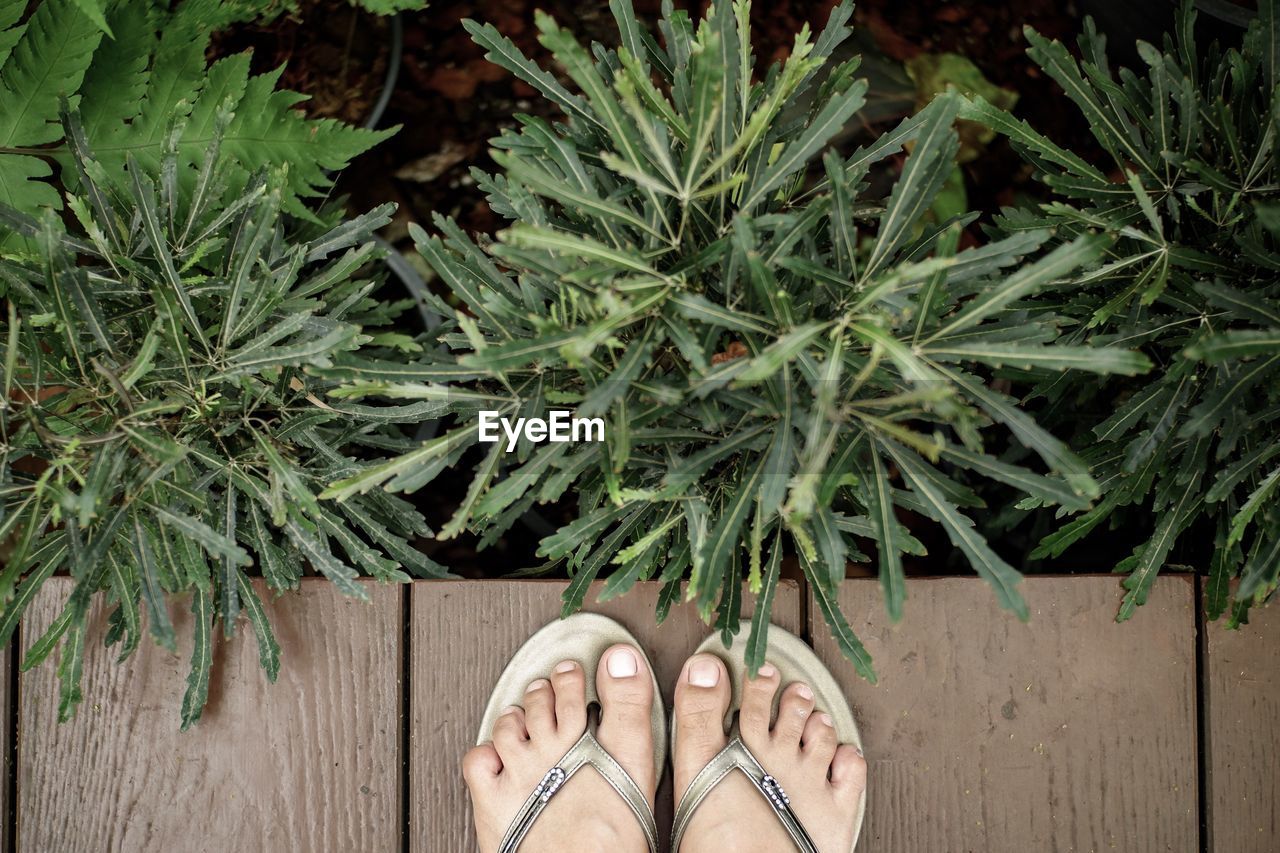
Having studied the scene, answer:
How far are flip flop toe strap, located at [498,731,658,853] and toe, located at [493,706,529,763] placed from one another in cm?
8

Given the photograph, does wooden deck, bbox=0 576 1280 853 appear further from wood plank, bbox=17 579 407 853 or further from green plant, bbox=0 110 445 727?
green plant, bbox=0 110 445 727

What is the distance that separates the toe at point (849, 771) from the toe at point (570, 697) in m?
0.38

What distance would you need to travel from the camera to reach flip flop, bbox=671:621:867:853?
120 cm

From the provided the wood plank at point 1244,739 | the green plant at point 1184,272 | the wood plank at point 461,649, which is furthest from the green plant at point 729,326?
the wood plank at point 1244,739

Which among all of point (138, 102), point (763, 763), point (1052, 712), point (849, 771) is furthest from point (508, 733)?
point (138, 102)

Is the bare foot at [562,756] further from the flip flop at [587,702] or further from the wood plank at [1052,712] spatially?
the wood plank at [1052,712]

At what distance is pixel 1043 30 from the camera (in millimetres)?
1517

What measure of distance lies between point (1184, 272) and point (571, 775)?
3.51 ft

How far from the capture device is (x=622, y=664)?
1.21m

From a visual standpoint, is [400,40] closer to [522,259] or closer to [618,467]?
[522,259]

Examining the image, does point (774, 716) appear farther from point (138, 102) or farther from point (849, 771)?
point (138, 102)

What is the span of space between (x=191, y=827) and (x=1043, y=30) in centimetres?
193

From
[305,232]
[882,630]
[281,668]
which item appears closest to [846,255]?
[882,630]

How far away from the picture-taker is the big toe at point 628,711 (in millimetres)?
1207
